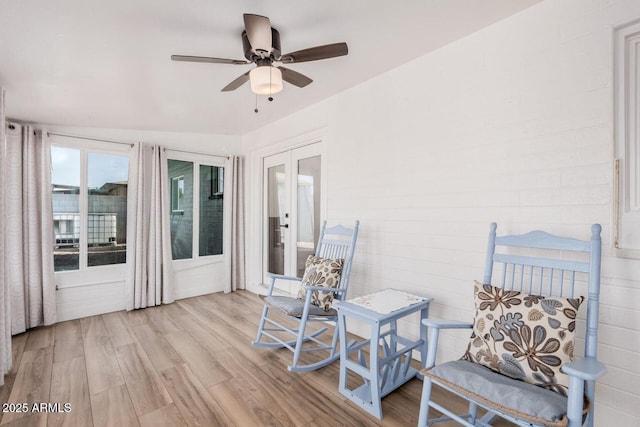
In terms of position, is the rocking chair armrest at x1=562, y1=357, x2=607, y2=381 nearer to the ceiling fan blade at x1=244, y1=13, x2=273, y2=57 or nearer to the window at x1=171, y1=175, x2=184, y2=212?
the ceiling fan blade at x1=244, y1=13, x2=273, y2=57

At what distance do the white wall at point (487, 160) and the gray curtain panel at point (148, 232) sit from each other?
2330mm

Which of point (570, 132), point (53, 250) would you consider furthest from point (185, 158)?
point (570, 132)

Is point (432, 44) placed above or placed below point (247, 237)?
above

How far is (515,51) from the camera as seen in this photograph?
1908 millimetres

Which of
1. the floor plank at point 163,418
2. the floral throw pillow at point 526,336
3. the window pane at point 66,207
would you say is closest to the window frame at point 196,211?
the window pane at point 66,207

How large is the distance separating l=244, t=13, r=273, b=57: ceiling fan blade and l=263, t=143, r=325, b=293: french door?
1.80 metres

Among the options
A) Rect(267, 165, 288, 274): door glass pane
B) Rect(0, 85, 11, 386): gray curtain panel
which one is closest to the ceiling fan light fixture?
Rect(0, 85, 11, 386): gray curtain panel

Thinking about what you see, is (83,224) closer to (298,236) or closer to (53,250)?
(53,250)

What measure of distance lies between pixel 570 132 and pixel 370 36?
1365 mm

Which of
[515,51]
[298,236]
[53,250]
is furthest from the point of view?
[298,236]

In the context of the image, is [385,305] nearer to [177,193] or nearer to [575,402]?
[575,402]

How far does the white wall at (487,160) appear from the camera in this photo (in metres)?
1.57

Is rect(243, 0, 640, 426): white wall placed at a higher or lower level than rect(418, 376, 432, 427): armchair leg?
higher

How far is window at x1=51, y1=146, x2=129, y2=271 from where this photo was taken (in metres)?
3.39
